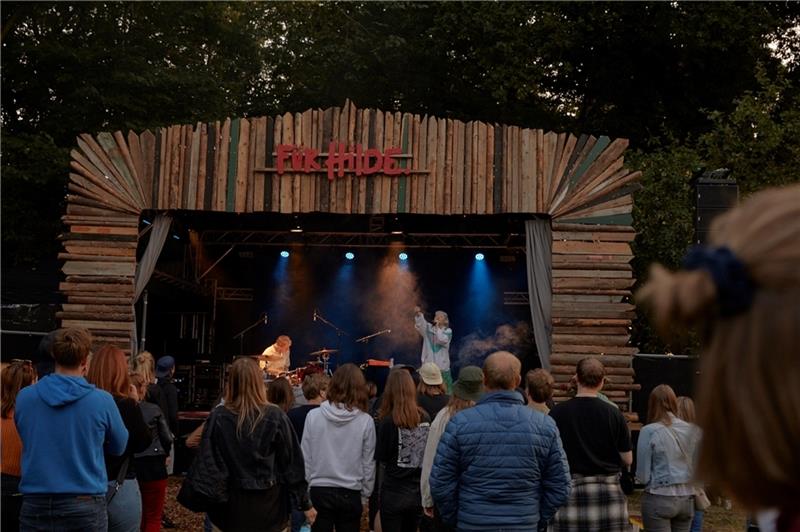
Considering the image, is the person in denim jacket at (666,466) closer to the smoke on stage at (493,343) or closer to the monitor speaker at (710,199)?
the monitor speaker at (710,199)

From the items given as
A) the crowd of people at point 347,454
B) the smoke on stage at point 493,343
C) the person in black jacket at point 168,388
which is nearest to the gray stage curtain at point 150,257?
the person in black jacket at point 168,388

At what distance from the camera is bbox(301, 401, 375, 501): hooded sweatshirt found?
7383 millimetres

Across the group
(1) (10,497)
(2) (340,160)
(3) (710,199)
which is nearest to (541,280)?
(3) (710,199)

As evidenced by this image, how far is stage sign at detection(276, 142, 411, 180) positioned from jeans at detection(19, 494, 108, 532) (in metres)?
11.6

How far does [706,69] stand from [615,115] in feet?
9.27

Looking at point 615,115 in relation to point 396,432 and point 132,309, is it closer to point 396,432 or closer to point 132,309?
point 132,309

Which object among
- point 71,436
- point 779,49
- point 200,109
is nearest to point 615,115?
point 779,49

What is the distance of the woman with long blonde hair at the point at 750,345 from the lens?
99 cm

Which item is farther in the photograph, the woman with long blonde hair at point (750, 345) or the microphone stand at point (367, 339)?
the microphone stand at point (367, 339)

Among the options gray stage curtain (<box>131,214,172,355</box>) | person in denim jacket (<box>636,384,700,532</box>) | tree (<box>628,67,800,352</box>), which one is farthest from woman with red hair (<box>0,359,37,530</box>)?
tree (<box>628,67,800,352</box>)

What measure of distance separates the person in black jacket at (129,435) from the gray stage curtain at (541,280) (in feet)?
35.1

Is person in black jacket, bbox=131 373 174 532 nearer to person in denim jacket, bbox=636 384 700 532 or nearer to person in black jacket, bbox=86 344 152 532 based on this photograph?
person in black jacket, bbox=86 344 152 532

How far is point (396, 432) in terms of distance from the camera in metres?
7.49

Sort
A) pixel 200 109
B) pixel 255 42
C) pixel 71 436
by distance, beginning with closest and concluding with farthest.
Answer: pixel 71 436, pixel 200 109, pixel 255 42
